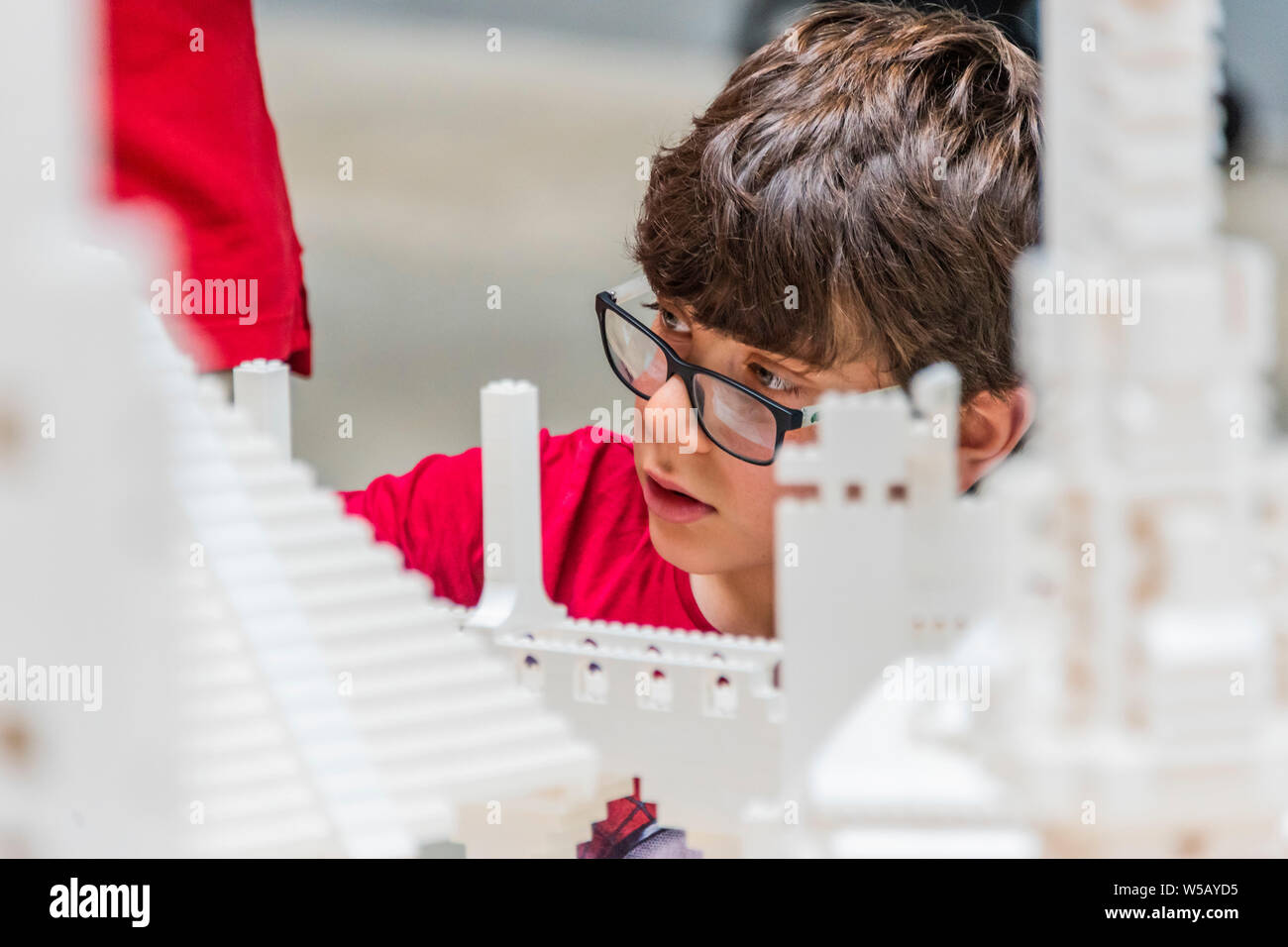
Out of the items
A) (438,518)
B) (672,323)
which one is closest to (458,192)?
(438,518)

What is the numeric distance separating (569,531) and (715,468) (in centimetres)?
45

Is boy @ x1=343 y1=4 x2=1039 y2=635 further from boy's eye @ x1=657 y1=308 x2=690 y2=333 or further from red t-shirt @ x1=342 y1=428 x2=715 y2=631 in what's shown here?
red t-shirt @ x1=342 y1=428 x2=715 y2=631

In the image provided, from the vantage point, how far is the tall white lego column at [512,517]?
3.72ft

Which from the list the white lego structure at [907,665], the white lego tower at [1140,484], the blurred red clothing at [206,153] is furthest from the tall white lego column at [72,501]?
the blurred red clothing at [206,153]

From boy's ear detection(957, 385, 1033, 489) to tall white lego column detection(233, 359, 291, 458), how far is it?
59 cm

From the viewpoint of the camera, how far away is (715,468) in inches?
54.1

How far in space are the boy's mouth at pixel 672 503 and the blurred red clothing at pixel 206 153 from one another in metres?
0.48

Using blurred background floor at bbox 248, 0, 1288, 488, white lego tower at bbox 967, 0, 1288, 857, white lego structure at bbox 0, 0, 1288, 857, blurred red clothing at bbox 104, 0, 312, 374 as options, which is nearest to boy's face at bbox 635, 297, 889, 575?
blurred red clothing at bbox 104, 0, 312, 374

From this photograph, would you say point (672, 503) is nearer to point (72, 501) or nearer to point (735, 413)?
point (735, 413)

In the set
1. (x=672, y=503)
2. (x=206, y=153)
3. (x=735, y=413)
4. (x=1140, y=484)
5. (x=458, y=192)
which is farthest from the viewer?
(x=458, y=192)

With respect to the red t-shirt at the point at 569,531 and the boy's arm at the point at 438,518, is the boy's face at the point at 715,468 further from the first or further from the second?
the boy's arm at the point at 438,518

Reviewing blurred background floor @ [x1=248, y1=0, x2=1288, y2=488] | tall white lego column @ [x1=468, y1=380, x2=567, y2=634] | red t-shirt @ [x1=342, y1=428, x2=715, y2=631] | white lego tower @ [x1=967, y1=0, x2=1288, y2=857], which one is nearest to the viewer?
white lego tower @ [x1=967, y1=0, x2=1288, y2=857]

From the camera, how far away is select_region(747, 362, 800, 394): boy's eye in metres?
1.34

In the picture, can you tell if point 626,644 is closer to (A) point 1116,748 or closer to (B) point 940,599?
(B) point 940,599
